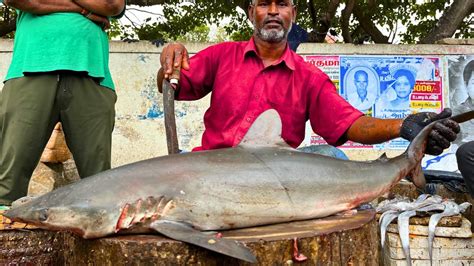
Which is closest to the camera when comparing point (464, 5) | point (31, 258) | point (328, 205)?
point (328, 205)

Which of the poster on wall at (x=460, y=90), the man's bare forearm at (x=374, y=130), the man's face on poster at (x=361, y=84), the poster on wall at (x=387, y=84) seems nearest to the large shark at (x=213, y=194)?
the man's bare forearm at (x=374, y=130)

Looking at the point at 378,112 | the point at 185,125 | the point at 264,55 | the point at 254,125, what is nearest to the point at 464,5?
the point at 378,112

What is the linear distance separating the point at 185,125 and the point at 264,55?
4.69 metres

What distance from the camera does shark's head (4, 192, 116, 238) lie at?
6.15 ft

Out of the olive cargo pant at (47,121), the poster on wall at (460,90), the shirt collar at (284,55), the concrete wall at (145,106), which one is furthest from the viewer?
the poster on wall at (460,90)

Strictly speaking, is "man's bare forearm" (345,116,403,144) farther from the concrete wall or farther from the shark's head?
the concrete wall

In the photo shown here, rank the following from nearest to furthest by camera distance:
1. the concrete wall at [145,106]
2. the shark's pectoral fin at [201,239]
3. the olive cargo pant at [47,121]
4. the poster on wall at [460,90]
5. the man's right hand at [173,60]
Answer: the shark's pectoral fin at [201,239], the man's right hand at [173,60], the olive cargo pant at [47,121], the concrete wall at [145,106], the poster on wall at [460,90]

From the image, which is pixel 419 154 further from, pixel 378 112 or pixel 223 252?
pixel 378 112

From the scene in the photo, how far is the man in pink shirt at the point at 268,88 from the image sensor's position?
3.07 m

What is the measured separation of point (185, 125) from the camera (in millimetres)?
7801

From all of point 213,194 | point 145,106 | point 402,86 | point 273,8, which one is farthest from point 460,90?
point 213,194

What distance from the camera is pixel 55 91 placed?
3.05 meters

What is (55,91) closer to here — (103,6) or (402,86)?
(103,6)

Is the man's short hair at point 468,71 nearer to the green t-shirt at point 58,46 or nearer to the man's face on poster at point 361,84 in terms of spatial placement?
the man's face on poster at point 361,84
